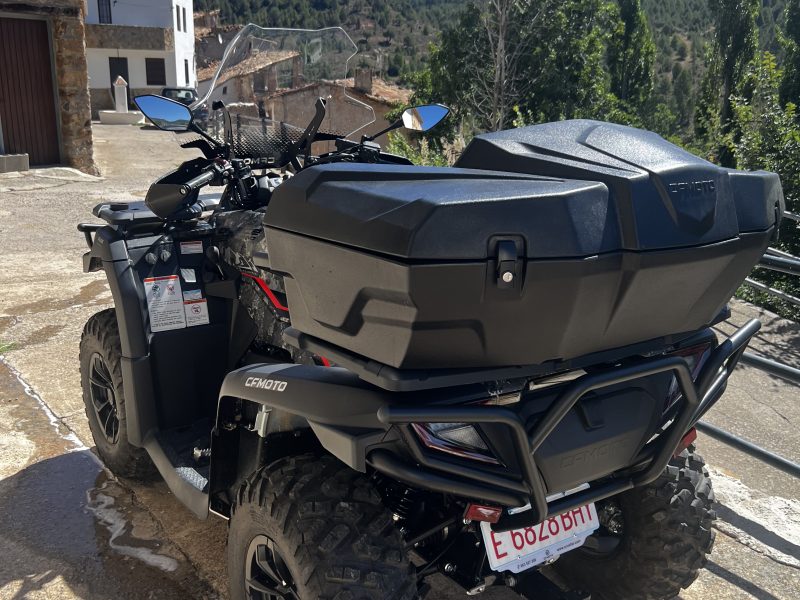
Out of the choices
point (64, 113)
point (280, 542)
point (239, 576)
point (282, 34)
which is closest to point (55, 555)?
point (239, 576)

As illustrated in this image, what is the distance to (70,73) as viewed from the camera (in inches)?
506

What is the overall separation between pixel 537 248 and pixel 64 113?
13.4 m

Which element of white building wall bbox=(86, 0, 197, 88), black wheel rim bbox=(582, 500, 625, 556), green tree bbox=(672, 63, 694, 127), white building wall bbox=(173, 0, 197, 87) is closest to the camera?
black wheel rim bbox=(582, 500, 625, 556)

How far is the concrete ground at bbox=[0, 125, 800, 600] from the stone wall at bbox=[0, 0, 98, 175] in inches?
317

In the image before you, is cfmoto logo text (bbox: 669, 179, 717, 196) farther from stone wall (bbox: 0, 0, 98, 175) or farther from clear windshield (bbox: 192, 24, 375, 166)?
stone wall (bbox: 0, 0, 98, 175)

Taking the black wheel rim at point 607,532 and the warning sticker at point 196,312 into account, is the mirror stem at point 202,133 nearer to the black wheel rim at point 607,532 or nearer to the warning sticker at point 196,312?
the warning sticker at point 196,312

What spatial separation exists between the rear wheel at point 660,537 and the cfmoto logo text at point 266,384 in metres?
1.13

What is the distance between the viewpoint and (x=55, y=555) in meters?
2.93

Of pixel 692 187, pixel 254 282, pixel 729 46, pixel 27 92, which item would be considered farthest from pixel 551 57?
pixel 692 187

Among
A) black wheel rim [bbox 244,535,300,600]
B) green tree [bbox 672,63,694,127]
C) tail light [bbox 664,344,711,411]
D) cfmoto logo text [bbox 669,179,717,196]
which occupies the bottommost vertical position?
green tree [bbox 672,63,694,127]

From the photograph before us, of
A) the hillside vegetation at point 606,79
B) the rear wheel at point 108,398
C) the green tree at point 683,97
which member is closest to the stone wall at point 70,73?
the hillside vegetation at point 606,79

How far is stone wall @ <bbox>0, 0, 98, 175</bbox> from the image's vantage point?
40.3ft

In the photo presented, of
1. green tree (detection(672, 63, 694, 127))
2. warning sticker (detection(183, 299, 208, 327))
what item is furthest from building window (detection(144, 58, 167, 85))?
green tree (detection(672, 63, 694, 127))

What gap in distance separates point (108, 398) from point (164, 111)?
1.38 metres
